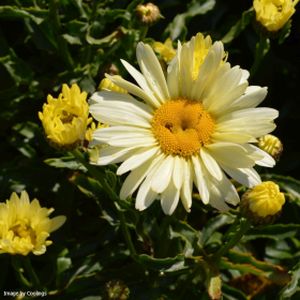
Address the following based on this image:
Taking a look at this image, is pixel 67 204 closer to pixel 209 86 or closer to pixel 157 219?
pixel 157 219

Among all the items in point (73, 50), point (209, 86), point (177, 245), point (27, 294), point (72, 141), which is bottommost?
point (27, 294)

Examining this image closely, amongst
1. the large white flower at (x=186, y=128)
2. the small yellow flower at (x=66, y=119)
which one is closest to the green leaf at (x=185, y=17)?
the large white flower at (x=186, y=128)

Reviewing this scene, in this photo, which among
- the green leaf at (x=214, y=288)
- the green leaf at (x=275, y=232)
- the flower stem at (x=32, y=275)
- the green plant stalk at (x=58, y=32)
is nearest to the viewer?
the green leaf at (x=214, y=288)

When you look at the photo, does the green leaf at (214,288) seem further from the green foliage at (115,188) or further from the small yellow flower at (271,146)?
the small yellow flower at (271,146)

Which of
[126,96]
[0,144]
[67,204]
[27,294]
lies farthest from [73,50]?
[27,294]

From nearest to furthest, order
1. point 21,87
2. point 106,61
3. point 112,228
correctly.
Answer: point 112,228 < point 106,61 < point 21,87

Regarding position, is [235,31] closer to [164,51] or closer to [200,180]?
[164,51]
